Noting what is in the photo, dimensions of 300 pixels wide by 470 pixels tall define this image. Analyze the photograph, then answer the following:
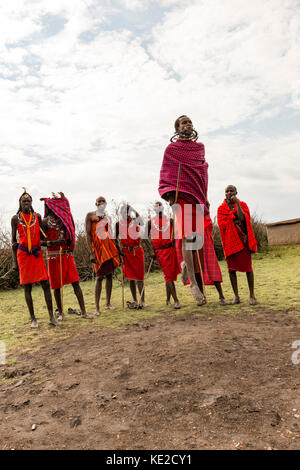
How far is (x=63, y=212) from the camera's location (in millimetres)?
6246

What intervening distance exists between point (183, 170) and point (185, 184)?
184 millimetres

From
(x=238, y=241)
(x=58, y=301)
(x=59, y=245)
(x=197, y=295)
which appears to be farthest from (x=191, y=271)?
(x=58, y=301)

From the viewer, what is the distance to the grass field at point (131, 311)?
5.21m

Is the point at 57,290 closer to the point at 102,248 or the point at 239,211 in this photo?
the point at 102,248

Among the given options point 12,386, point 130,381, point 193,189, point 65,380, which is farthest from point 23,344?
point 193,189

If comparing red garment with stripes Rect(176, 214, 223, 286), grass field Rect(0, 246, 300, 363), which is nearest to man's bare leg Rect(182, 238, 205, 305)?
red garment with stripes Rect(176, 214, 223, 286)

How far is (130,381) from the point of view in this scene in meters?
3.02

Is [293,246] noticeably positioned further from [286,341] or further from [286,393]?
[286,393]

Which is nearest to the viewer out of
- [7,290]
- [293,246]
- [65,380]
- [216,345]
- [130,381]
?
[130,381]

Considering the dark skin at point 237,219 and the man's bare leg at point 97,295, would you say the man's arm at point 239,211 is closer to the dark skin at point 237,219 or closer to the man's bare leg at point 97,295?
the dark skin at point 237,219

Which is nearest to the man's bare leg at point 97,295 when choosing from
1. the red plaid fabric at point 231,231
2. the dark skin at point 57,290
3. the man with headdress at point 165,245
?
the dark skin at point 57,290

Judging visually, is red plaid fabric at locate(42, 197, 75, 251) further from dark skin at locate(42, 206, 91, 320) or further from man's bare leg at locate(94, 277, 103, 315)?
man's bare leg at locate(94, 277, 103, 315)

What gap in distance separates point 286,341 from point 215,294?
13.5 ft

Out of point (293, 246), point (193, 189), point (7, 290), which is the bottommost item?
point (7, 290)
